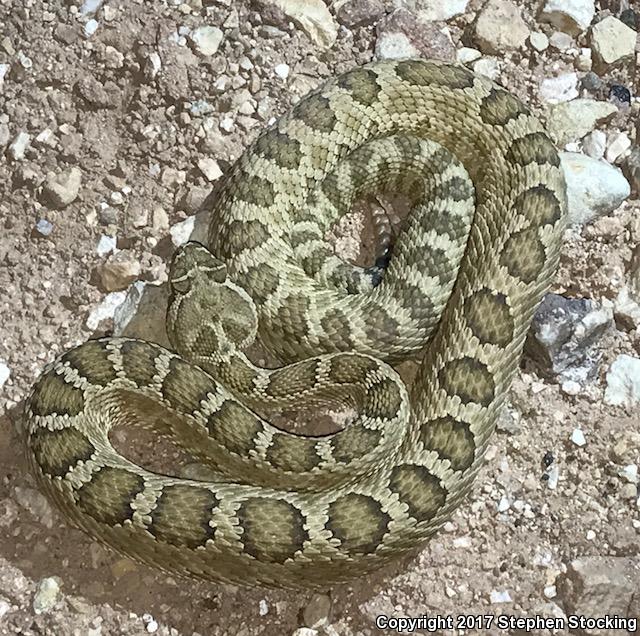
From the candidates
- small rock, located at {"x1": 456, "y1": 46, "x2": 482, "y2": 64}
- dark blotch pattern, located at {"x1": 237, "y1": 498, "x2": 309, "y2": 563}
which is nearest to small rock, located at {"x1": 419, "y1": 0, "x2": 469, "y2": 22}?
small rock, located at {"x1": 456, "y1": 46, "x2": 482, "y2": 64}

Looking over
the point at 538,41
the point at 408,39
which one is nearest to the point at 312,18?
the point at 408,39

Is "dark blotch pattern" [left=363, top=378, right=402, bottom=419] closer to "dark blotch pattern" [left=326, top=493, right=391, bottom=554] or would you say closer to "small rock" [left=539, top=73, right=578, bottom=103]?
"dark blotch pattern" [left=326, top=493, right=391, bottom=554]

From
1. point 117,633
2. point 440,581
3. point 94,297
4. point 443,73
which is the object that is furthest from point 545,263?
point 117,633

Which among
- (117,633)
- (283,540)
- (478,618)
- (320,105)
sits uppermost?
(320,105)

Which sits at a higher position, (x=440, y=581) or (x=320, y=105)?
(x=320, y=105)

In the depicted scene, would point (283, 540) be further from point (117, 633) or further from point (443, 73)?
point (443, 73)

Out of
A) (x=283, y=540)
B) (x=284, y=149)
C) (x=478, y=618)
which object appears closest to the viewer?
(x=283, y=540)

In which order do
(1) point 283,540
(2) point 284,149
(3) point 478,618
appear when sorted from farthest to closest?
(2) point 284,149 < (3) point 478,618 < (1) point 283,540

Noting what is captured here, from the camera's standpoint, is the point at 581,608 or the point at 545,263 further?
the point at 545,263
